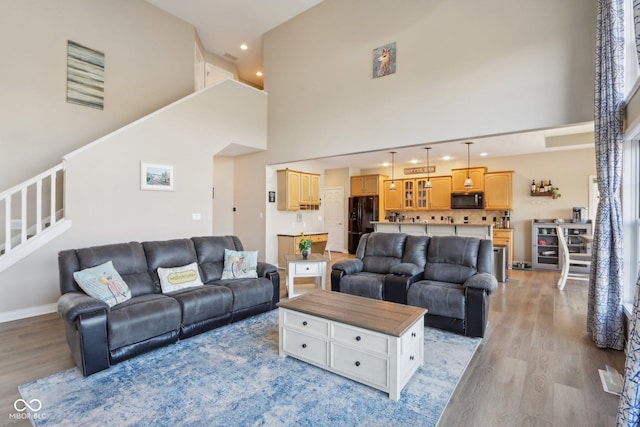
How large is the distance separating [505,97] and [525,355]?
→ 3.28m

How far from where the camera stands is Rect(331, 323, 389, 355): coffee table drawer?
2291mm

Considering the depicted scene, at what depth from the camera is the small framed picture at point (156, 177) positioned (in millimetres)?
4985

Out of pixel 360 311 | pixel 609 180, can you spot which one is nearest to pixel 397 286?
pixel 360 311

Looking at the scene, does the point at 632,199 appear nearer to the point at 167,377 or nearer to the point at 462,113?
the point at 462,113

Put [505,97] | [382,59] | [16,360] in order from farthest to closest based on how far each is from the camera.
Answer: [382,59]
[505,97]
[16,360]

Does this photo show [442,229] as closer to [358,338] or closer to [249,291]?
[249,291]

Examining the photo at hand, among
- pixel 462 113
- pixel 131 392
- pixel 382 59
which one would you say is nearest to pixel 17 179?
pixel 131 392

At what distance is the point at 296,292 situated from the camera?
495 cm

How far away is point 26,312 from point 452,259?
5558 millimetres

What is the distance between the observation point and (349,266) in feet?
14.3

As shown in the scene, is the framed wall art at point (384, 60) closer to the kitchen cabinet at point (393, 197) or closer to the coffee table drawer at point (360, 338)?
the kitchen cabinet at point (393, 197)

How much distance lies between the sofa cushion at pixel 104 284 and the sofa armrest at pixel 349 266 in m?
2.50

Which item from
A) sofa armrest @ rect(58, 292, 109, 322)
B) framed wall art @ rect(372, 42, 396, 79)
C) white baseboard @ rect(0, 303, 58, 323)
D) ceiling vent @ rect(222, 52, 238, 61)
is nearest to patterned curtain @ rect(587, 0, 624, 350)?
framed wall art @ rect(372, 42, 396, 79)

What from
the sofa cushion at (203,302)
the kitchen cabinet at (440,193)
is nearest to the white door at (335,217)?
the kitchen cabinet at (440,193)
